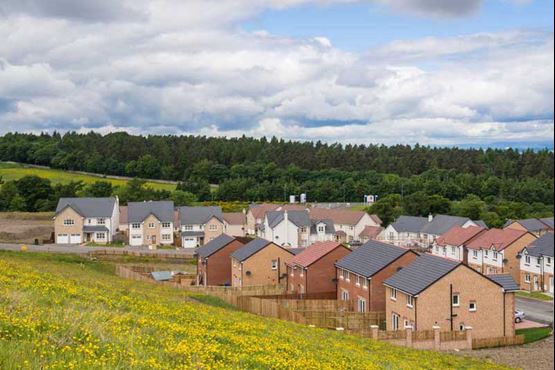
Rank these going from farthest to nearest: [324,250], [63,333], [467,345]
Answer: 1. [324,250]
2. [467,345]
3. [63,333]

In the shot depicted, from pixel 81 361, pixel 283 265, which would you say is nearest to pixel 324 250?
pixel 283 265

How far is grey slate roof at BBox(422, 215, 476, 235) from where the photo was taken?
75881 mm

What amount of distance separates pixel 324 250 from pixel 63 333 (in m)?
38.8

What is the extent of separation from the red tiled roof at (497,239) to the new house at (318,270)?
49.1 ft

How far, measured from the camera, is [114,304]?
19.5 meters

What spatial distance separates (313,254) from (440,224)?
123 ft

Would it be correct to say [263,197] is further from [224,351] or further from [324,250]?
[224,351]

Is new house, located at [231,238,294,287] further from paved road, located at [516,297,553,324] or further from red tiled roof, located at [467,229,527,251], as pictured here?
paved road, located at [516,297,553,324]

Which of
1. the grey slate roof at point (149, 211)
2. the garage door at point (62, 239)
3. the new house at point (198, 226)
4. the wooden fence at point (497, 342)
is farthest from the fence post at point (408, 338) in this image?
the garage door at point (62, 239)

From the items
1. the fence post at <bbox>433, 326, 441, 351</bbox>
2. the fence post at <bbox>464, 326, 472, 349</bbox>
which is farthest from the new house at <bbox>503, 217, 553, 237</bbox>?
the fence post at <bbox>433, 326, 441, 351</bbox>

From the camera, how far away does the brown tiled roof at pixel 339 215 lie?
97875 mm

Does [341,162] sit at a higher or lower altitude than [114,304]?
higher

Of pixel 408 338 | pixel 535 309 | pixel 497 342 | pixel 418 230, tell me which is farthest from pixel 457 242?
pixel 408 338

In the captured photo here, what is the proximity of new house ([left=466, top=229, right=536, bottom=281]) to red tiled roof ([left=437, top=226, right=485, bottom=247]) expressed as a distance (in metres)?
1.20
